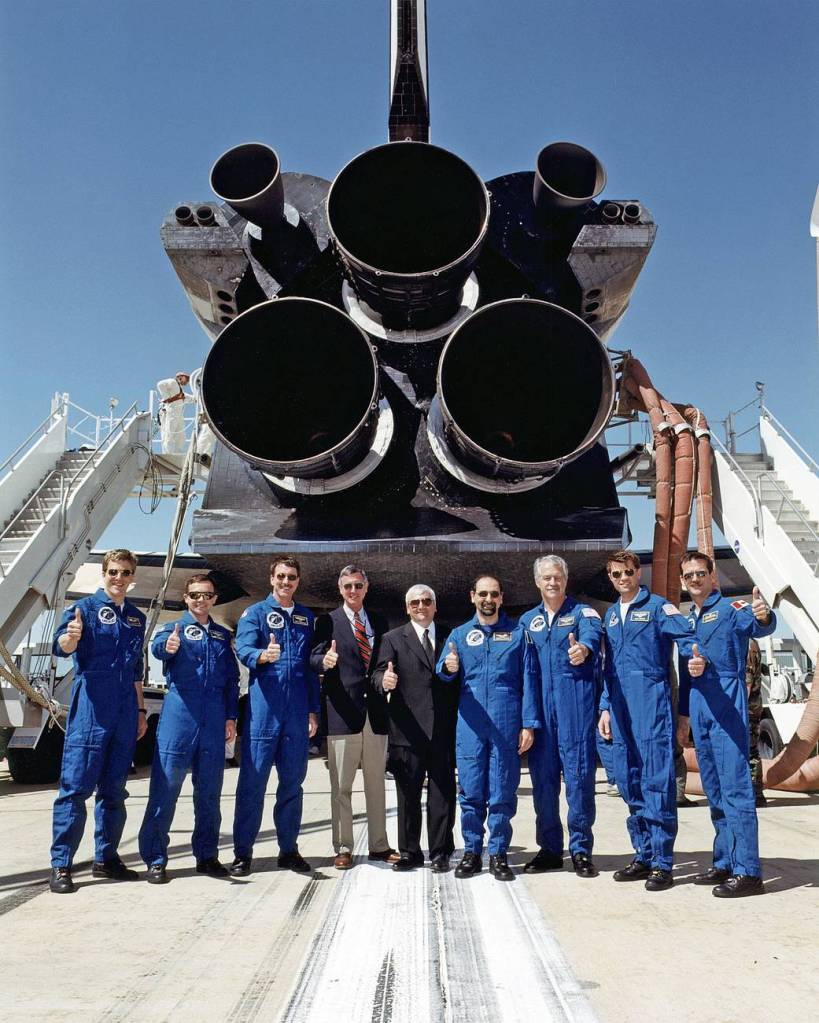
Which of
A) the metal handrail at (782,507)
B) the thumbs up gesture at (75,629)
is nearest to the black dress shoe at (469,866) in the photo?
the thumbs up gesture at (75,629)

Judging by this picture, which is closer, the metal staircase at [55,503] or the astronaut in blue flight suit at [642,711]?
the astronaut in blue flight suit at [642,711]

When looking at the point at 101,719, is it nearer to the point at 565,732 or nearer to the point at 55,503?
the point at 565,732

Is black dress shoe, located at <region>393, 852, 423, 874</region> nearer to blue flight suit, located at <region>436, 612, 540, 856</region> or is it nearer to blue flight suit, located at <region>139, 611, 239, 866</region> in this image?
blue flight suit, located at <region>436, 612, 540, 856</region>

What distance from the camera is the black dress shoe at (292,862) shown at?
4258 mm

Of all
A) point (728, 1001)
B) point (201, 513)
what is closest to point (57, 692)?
point (201, 513)

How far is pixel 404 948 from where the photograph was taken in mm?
2820

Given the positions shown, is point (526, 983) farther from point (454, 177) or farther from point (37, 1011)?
point (454, 177)

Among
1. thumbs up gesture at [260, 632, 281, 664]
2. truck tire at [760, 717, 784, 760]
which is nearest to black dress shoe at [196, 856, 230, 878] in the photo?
thumbs up gesture at [260, 632, 281, 664]

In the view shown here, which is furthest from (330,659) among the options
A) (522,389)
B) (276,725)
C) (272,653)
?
(522,389)

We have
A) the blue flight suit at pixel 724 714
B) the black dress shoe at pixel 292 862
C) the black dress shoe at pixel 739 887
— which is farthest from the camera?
the black dress shoe at pixel 292 862

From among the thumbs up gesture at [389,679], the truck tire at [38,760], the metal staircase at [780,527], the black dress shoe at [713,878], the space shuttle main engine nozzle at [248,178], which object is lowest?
the black dress shoe at [713,878]

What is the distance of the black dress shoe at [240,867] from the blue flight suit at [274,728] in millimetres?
20

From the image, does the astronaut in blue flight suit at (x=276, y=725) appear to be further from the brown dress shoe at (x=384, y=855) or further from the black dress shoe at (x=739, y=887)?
the black dress shoe at (x=739, y=887)

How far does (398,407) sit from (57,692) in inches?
213
